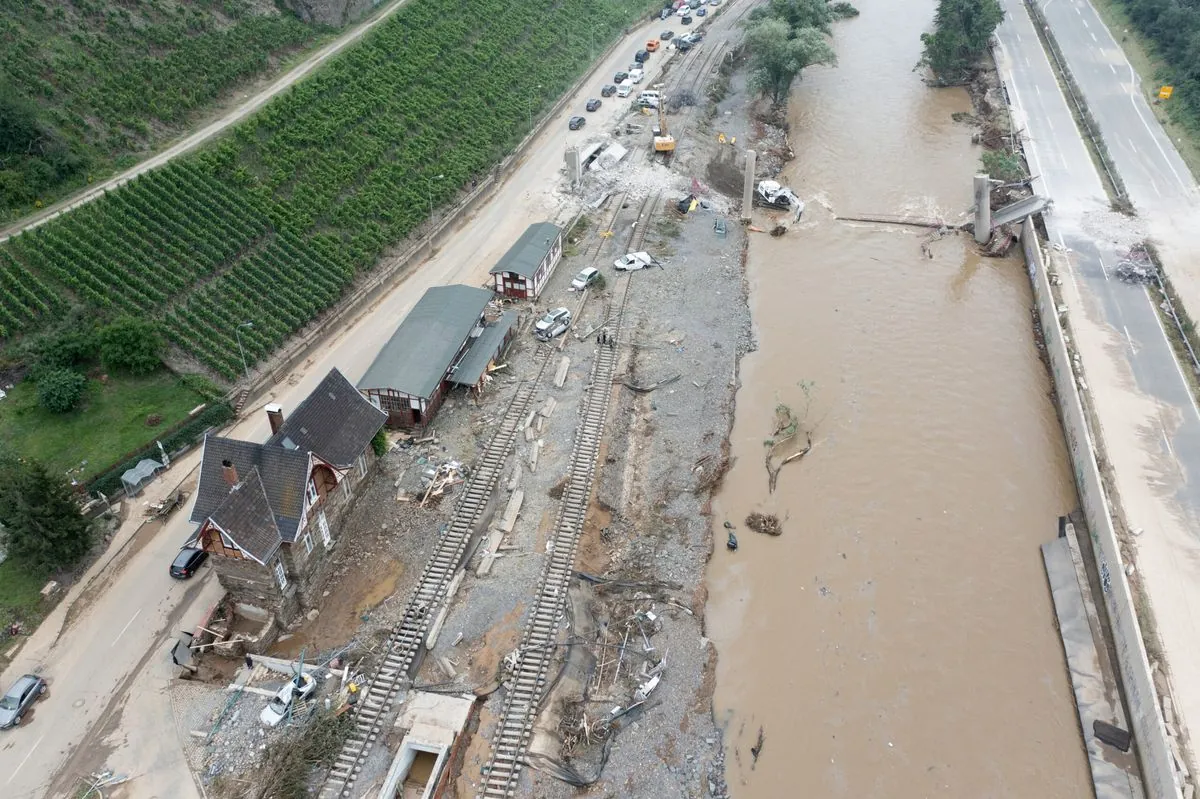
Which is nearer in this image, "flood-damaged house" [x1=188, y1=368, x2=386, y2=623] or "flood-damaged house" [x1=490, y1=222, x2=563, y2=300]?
"flood-damaged house" [x1=188, y1=368, x2=386, y2=623]

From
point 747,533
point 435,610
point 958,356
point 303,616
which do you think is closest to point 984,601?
point 747,533

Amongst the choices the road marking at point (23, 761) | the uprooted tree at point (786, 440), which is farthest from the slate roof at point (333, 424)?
the uprooted tree at point (786, 440)

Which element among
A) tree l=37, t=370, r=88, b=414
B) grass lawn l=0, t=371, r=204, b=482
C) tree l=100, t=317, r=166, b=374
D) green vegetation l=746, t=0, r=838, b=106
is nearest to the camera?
grass lawn l=0, t=371, r=204, b=482

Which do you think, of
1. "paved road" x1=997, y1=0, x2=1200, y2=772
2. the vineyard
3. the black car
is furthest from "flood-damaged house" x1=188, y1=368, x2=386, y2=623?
"paved road" x1=997, y1=0, x2=1200, y2=772

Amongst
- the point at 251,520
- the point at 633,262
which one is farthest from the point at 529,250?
the point at 251,520

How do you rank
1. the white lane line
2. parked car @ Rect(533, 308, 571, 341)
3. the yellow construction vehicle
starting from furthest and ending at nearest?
1. the yellow construction vehicle
2. parked car @ Rect(533, 308, 571, 341)
3. the white lane line

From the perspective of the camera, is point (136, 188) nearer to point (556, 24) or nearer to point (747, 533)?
point (747, 533)

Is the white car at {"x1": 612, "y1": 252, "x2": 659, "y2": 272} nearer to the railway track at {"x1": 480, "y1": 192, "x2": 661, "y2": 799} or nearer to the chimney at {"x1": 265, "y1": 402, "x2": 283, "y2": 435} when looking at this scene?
the railway track at {"x1": 480, "y1": 192, "x2": 661, "y2": 799}
